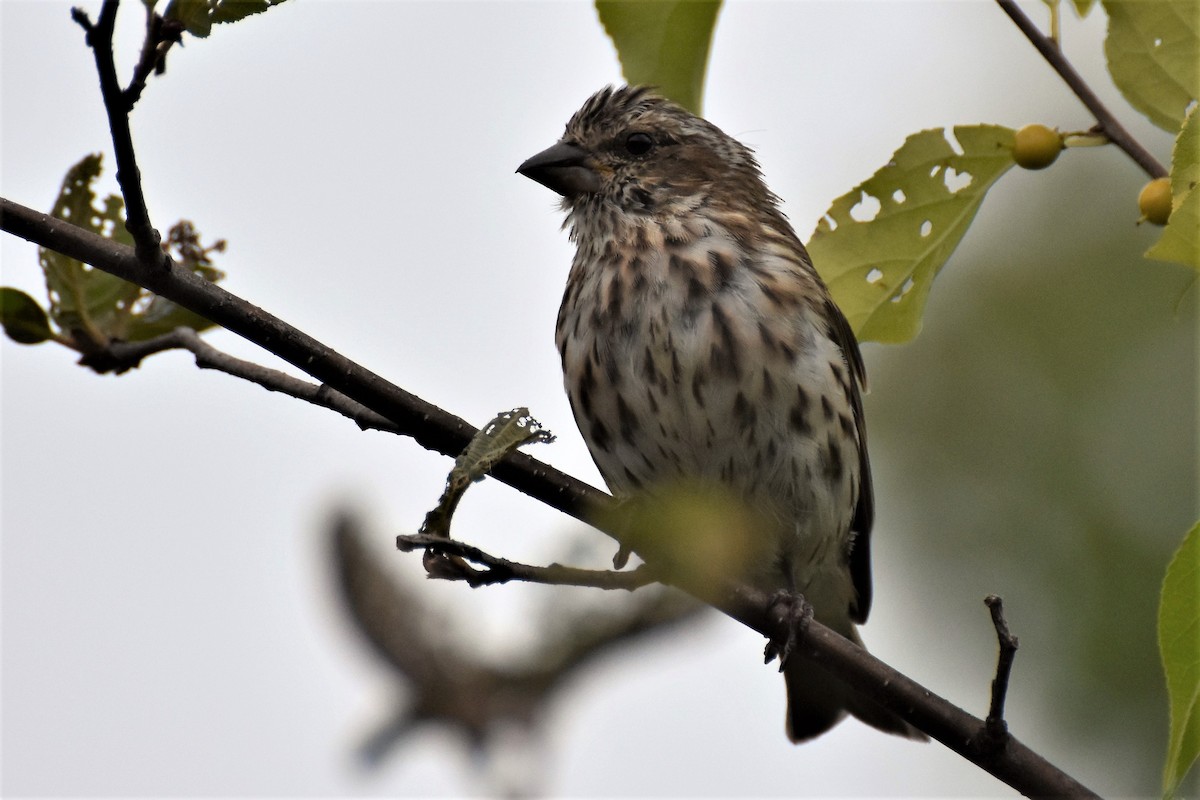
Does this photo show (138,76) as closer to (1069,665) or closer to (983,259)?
(1069,665)

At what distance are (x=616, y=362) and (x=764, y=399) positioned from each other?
547 millimetres

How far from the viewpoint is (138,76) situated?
264cm

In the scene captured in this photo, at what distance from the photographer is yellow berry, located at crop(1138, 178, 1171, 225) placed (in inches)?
130

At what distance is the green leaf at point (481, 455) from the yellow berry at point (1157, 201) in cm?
148

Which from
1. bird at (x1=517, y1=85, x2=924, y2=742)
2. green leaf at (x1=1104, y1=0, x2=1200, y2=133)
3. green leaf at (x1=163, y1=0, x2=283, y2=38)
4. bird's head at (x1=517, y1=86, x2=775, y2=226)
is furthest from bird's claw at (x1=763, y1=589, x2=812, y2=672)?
green leaf at (x1=163, y1=0, x2=283, y2=38)

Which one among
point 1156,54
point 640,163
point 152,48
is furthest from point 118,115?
point 640,163

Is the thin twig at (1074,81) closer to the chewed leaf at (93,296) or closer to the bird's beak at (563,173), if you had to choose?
the chewed leaf at (93,296)

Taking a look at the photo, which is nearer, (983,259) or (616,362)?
(616,362)

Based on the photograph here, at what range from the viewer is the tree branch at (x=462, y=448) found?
3191 millimetres

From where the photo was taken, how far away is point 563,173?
596 centimetres

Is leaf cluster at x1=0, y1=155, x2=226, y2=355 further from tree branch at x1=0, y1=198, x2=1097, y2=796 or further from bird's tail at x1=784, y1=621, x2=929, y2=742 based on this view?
bird's tail at x1=784, y1=621, x2=929, y2=742

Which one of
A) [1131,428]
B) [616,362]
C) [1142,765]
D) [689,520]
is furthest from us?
[1131,428]

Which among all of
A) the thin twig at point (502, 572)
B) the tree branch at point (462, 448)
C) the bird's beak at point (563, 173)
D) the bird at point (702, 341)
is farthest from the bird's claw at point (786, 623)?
the bird's beak at point (563, 173)

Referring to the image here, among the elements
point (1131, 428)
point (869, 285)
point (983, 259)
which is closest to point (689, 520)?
point (869, 285)
